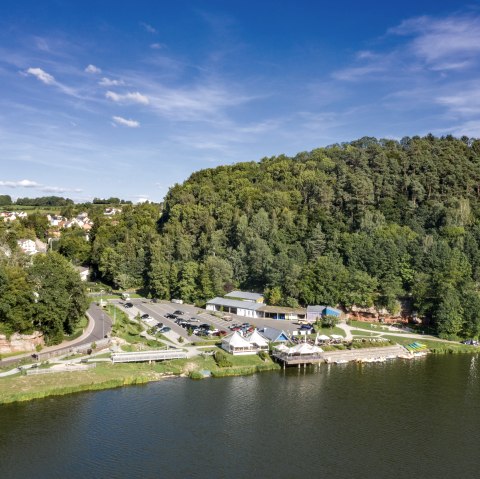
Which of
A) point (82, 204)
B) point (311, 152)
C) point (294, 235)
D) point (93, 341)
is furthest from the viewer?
point (82, 204)

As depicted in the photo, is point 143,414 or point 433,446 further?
point 143,414

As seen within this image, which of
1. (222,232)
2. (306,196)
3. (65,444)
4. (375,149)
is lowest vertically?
(65,444)

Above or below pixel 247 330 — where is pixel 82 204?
above

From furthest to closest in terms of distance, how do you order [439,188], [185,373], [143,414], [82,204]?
[82,204] → [439,188] → [185,373] → [143,414]

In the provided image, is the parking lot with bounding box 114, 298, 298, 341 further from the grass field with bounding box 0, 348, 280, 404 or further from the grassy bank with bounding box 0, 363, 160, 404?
the grassy bank with bounding box 0, 363, 160, 404

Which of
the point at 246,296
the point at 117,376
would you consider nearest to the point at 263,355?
the point at 117,376

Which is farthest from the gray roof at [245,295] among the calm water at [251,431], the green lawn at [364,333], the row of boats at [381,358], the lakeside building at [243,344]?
the calm water at [251,431]

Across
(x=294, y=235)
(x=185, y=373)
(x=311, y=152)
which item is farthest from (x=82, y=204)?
(x=185, y=373)

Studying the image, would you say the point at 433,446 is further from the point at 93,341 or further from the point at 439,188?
the point at 439,188

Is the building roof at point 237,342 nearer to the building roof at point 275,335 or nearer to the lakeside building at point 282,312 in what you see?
the building roof at point 275,335
